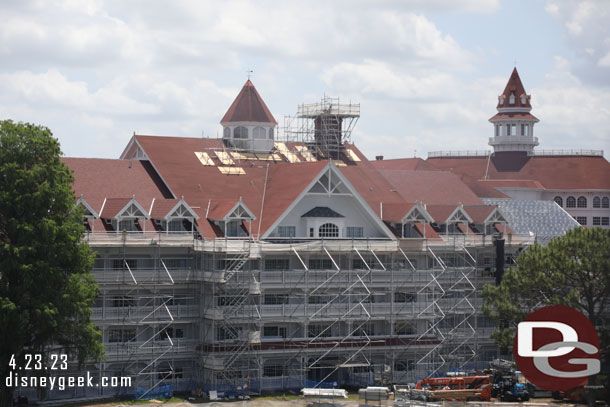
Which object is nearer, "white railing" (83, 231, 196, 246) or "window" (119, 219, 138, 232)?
"white railing" (83, 231, 196, 246)

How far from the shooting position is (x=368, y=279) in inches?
3324

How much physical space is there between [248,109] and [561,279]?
3168cm

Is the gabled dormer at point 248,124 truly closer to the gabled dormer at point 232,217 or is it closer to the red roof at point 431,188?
the red roof at point 431,188

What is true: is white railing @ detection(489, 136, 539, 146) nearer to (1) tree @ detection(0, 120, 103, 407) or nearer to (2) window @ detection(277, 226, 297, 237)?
(2) window @ detection(277, 226, 297, 237)

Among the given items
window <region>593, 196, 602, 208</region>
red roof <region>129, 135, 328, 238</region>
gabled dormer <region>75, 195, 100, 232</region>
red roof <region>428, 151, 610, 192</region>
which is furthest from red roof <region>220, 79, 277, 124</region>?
window <region>593, 196, 602, 208</region>

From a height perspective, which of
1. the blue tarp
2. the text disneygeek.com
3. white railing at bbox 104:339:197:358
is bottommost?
the blue tarp

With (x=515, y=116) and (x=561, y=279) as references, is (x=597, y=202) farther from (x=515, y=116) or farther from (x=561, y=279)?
(x=561, y=279)

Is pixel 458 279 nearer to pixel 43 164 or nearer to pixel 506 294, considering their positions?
pixel 506 294

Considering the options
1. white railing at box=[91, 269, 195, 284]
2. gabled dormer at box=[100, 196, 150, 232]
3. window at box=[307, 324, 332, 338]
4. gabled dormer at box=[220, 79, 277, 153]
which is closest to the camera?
white railing at box=[91, 269, 195, 284]

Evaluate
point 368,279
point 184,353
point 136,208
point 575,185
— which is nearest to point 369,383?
point 368,279

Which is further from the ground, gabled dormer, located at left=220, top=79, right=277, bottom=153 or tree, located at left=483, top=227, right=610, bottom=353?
gabled dormer, located at left=220, top=79, right=277, bottom=153

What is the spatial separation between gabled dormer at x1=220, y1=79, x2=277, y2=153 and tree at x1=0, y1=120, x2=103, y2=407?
97.6 ft

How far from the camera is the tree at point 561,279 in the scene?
7788 centimetres

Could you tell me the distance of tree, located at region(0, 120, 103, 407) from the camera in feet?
214
